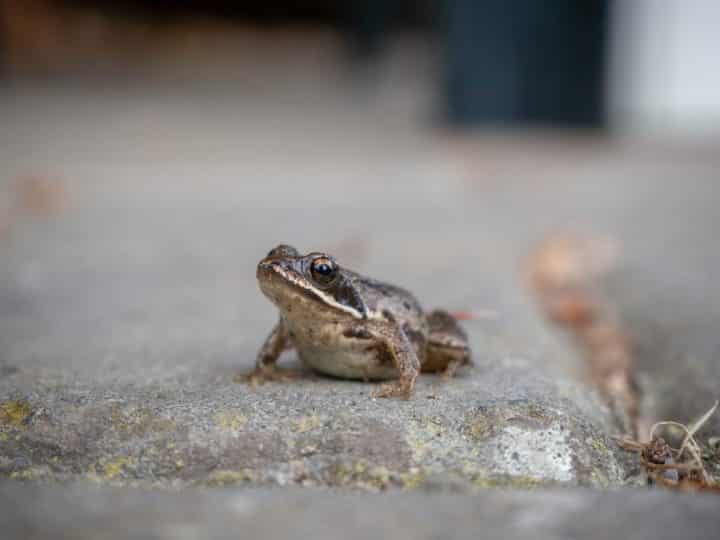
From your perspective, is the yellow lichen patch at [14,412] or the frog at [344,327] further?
the frog at [344,327]

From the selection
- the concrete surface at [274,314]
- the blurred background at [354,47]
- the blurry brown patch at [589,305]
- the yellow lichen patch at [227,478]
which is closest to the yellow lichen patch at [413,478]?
the concrete surface at [274,314]

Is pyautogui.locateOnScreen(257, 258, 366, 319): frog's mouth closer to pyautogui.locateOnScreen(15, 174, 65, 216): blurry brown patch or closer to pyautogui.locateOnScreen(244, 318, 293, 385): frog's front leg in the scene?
pyautogui.locateOnScreen(244, 318, 293, 385): frog's front leg

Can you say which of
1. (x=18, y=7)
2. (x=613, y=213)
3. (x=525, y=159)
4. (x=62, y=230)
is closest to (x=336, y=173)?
(x=525, y=159)

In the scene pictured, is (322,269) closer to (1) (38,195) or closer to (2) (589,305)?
(2) (589,305)

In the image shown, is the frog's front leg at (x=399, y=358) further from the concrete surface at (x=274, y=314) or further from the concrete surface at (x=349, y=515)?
the concrete surface at (x=349, y=515)

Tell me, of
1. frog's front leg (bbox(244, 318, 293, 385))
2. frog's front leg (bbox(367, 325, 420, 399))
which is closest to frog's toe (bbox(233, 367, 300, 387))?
frog's front leg (bbox(244, 318, 293, 385))

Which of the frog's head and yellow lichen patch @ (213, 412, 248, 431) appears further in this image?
the frog's head
